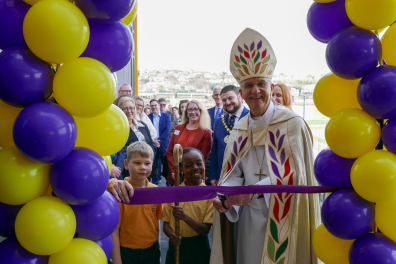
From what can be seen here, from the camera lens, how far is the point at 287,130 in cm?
246

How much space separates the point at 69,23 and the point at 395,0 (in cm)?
135

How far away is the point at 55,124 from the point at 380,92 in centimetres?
133

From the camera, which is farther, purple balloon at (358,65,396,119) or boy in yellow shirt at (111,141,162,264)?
boy in yellow shirt at (111,141,162,264)

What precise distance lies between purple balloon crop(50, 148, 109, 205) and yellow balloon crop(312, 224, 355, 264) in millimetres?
1160

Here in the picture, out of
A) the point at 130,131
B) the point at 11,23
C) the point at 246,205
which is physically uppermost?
the point at 11,23

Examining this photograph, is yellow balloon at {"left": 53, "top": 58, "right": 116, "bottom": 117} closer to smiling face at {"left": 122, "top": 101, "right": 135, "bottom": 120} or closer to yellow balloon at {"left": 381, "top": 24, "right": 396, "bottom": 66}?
yellow balloon at {"left": 381, "top": 24, "right": 396, "bottom": 66}

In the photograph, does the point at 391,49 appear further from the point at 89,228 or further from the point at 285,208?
the point at 89,228

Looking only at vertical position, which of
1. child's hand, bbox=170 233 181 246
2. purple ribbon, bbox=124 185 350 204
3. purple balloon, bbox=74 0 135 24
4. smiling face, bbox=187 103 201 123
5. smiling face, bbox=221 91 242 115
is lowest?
child's hand, bbox=170 233 181 246

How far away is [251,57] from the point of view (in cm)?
264

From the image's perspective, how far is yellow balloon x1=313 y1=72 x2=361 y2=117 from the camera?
1837 millimetres

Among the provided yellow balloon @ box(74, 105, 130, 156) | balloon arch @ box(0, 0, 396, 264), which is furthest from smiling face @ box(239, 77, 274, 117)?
yellow balloon @ box(74, 105, 130, 156)

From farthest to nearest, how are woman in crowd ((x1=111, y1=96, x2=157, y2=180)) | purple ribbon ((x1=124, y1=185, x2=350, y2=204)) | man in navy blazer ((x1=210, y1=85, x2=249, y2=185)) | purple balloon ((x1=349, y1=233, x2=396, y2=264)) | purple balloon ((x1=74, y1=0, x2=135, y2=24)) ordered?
man in navy blazer ((x1=210, y1=85, x2=249, y2=185)) < woman in crowd ((x1=111, y1=96, x2=157, y2=180)) < purple ribbon ((x1=124, y1=185, x2=350, y2=204)) < purple balloon ((x1=349, y1=233, x2=396, y2=264)) < purple balloon ((x1=74, y1=0, x2=135, y2=24))

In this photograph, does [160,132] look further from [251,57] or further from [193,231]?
[251,57]

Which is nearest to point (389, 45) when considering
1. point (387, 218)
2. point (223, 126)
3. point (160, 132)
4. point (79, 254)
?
point (387, 218)
